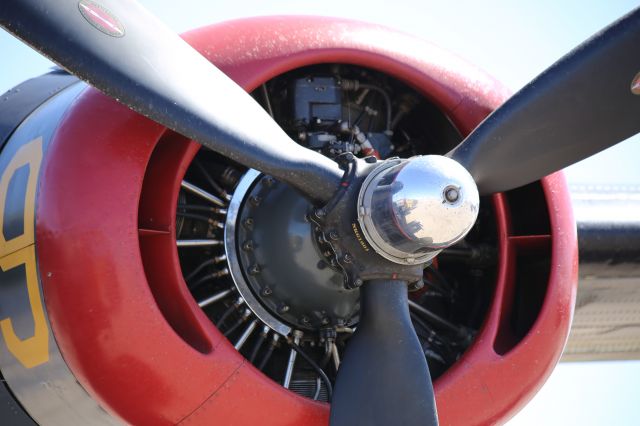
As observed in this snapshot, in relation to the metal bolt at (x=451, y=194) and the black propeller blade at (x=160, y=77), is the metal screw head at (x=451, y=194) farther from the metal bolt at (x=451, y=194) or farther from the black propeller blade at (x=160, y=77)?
the black propeller blade at (x=160, y=77)

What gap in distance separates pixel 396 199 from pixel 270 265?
1.04 metres

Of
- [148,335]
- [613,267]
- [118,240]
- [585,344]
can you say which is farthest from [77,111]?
[585,344]

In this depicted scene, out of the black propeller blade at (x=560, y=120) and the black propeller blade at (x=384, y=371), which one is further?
the black propeller blade at (x=560, y=120)

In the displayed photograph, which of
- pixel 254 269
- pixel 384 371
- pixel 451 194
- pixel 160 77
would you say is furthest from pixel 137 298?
pixel 451 194

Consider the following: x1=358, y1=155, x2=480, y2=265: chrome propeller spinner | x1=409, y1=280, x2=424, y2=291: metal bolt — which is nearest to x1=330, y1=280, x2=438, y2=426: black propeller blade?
x1=409, y1=280, x2=424, y2=291: metal bolt

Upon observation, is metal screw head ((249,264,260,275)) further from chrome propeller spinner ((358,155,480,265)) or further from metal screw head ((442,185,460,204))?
metal screw head ((442,185,460,204))

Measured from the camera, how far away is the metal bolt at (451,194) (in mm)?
3670

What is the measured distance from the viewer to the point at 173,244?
3.99 m

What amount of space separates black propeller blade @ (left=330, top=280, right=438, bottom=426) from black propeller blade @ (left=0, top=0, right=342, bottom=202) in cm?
58

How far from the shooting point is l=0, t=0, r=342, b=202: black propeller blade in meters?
3.40

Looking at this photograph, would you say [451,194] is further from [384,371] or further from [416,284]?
[384,371]

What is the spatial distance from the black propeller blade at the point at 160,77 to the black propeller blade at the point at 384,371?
576 millimetres

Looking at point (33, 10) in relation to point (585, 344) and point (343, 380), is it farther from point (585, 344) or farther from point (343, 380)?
point (585, 344)

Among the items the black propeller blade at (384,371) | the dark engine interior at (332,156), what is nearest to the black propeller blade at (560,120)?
the dark engine interior at (332,156)
